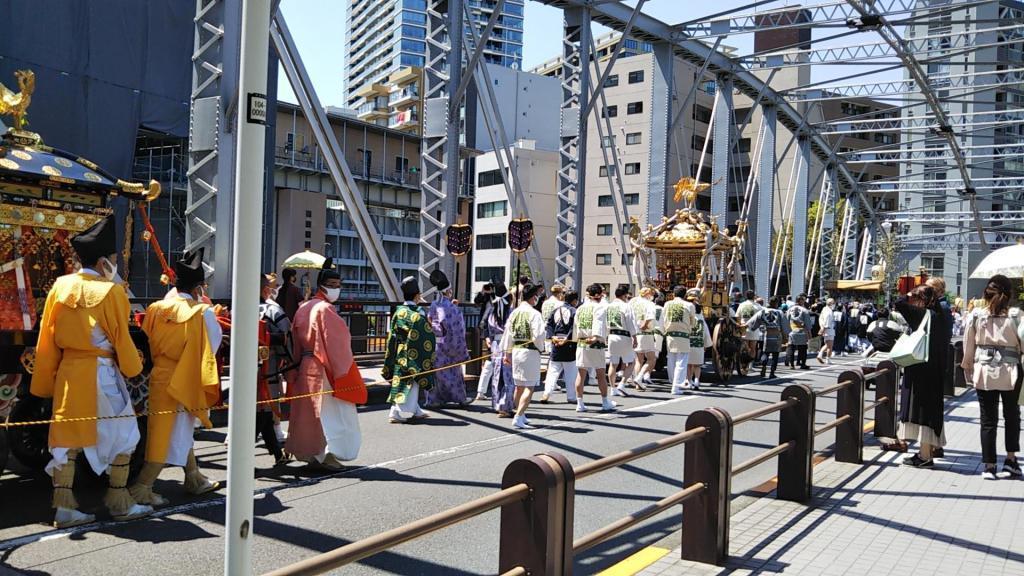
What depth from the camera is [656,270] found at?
19.6 metres

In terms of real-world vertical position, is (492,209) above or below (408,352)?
above

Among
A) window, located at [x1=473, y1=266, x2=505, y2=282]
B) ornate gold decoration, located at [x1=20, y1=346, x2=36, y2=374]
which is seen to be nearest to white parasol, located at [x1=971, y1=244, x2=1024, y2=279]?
ornate gold decoration, located at [x1=20, y1=346, x2=36, y2=374]

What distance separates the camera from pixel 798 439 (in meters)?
6.46

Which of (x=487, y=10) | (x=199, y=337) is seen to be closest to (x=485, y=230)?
(x=487, y=10)

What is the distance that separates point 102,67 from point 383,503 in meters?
17.3

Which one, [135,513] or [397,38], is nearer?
[135,513]

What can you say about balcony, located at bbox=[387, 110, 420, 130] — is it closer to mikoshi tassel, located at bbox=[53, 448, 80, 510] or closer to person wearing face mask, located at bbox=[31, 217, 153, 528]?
person wearing face mask, located at bbox=[31, 217, 153, 528]

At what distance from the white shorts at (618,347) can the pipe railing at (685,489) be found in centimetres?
458

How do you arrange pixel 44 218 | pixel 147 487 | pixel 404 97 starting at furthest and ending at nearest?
pixel 404 97, pixel 44 218, pixel 147 487

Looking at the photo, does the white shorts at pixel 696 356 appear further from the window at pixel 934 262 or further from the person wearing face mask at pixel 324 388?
the window at pixel 934 262

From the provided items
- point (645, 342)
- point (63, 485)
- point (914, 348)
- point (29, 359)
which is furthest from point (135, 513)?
point (645, 342)

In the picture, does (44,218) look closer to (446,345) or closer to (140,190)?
(140,190)

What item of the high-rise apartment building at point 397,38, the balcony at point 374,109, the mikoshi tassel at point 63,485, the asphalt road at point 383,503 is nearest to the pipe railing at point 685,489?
the asphalt road at point 383,503

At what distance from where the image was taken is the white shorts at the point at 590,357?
12.0 meters
